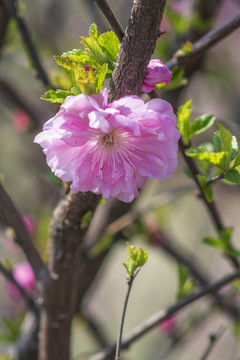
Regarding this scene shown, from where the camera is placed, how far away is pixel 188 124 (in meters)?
0.78

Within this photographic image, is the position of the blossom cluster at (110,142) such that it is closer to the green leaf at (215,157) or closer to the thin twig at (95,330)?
the green leaf at (215,157)

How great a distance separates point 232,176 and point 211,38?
38 centimetres

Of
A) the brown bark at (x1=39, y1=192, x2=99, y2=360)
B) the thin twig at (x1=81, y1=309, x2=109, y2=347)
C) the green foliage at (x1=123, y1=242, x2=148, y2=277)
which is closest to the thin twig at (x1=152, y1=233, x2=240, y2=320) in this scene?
the thin twig at (x1=81, y1=309, x2=109, y2=347)

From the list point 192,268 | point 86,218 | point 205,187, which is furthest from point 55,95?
point 192,268

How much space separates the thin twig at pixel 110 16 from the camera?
60 centimetres

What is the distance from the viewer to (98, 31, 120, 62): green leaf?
62cm

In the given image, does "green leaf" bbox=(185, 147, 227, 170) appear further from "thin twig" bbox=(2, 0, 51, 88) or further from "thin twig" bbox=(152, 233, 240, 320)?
"thin twig" bbox=(152, 233, 240, 320)

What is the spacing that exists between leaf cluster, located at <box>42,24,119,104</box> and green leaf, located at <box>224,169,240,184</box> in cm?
27

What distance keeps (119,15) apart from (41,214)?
51.2 inches

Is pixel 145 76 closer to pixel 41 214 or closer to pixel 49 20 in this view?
pixel 41 214

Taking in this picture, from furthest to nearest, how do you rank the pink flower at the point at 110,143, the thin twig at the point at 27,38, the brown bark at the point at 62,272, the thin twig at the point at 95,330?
the thin twig at the point at 95,330
the thin twig at the point at 27,38
the brown bark at the point at 62,272
the pink flower at the point at 110,143

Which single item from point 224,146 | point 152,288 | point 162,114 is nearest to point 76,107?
point 162,114

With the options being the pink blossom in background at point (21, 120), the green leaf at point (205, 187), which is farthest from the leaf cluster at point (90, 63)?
the pink blossom in background at point (21, 120)

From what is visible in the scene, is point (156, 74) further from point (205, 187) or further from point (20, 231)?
point (20, 231)
